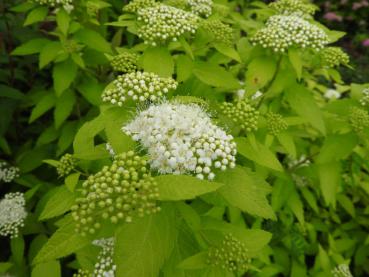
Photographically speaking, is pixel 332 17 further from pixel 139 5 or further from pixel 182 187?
pixel 182 187

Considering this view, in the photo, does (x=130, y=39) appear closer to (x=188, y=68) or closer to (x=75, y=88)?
(x=75, y=88)

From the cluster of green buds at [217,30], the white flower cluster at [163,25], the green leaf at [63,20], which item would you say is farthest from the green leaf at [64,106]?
the cluster of green buds at [217,30]

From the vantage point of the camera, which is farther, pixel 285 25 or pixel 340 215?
pixel 340 215

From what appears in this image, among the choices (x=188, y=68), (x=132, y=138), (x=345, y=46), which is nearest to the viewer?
(x=132, y=138)

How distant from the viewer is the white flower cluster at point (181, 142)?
72.4 inches

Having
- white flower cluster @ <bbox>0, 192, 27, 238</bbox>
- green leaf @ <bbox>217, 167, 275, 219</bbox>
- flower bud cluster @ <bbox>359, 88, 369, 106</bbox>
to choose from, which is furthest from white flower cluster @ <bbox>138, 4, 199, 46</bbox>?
white flower cluster @ <bbox>0, 192, 27, 238</bbox>

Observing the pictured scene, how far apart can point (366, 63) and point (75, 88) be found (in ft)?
22.5

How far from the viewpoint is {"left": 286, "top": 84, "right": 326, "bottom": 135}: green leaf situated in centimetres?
309

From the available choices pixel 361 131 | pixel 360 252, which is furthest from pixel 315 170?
pixel 360 252

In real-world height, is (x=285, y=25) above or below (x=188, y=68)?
above

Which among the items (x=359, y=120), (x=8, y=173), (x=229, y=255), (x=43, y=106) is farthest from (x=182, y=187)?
(x=8, y=173)

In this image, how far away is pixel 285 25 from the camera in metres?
3.07

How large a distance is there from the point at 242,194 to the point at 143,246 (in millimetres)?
552

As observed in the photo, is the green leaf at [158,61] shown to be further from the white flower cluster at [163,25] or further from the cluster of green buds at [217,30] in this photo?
the cluster of green buds at [217,30]
